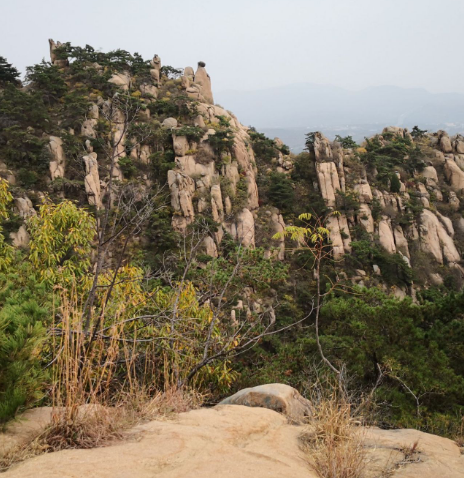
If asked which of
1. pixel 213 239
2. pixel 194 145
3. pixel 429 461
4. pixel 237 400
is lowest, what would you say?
pixel 213 239

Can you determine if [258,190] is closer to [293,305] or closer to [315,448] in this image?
[293,305]

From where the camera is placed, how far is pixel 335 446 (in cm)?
254

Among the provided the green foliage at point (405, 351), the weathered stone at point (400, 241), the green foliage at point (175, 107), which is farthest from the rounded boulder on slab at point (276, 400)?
the green foliage at point (175, 107)

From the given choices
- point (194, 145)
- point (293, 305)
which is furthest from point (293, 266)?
point (194, 145)

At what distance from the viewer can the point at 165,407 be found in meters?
3.10

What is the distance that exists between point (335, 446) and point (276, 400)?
157 centimetres

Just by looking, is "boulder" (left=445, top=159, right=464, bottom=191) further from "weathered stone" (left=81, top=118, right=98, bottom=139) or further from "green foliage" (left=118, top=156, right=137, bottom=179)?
"weathered stone" (left=81, top=118, right=98, bottom=139)

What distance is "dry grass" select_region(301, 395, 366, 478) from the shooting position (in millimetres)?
2297

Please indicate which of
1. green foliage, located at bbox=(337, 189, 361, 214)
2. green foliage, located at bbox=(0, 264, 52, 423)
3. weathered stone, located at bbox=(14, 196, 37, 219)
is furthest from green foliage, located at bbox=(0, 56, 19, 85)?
green foliage, located at bbox=(0, 264, 52, 423)

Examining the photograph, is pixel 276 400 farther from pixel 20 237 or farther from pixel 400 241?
pixel 400 241

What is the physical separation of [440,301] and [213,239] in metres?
14.5

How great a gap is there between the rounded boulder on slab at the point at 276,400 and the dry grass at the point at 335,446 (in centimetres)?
104

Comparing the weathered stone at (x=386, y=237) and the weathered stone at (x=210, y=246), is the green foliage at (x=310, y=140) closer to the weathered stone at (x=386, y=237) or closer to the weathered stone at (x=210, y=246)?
the weathered stone at (x=386, y=237)

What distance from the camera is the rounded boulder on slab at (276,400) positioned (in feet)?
13.1
